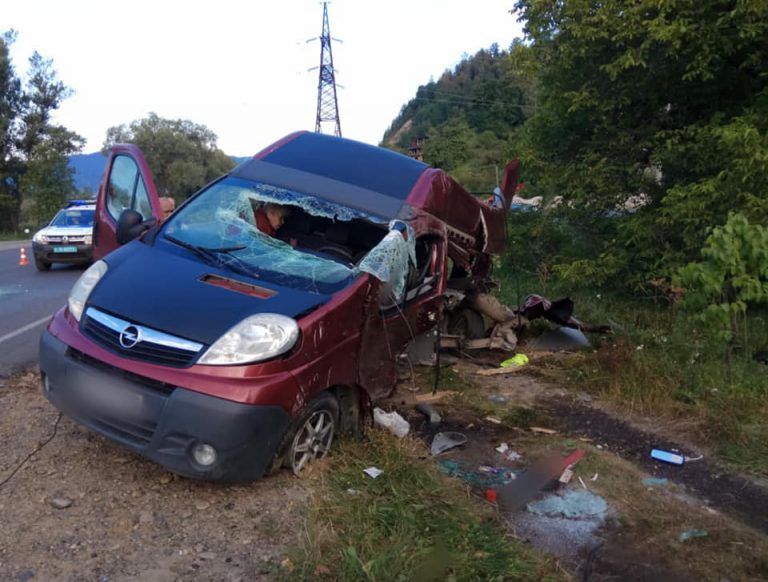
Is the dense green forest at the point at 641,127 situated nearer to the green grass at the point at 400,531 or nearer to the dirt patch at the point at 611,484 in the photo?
the dirt patch at the point at 611,484

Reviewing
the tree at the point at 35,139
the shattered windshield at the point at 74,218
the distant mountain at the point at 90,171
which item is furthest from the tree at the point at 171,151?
the shattered windshield at the point at 74,218

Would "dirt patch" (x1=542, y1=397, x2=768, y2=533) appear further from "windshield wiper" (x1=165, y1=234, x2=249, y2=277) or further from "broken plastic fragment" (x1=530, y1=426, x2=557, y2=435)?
"windshield wiper" (x1=165, y1=234, x2=249, y2=277)

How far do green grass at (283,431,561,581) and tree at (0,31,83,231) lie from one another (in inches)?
1369

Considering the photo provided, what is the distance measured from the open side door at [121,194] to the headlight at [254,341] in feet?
7.92

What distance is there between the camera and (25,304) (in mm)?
9695

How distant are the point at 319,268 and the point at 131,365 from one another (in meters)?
1.35

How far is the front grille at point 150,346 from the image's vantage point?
11.3 feet

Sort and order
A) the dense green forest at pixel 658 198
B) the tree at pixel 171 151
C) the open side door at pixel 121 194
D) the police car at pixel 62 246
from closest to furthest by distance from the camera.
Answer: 1. the dense green forest at pixel 658 198
2. the open side door at pixel 121 194
3. the police car at pixel 62 246
4. the tree at pixel 171 151

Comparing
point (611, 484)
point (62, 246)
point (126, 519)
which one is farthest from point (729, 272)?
point (62, 246)

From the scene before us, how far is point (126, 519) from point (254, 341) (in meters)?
1.13

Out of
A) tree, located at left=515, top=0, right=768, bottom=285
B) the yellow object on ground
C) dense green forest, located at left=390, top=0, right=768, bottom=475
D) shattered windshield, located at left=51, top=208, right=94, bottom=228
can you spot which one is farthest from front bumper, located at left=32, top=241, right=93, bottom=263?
the yellow object on ground

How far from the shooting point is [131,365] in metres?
3.47

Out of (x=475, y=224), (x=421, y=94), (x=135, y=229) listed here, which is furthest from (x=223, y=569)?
(x=421, y=94)

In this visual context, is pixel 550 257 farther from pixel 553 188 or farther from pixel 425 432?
pixel 425 432
